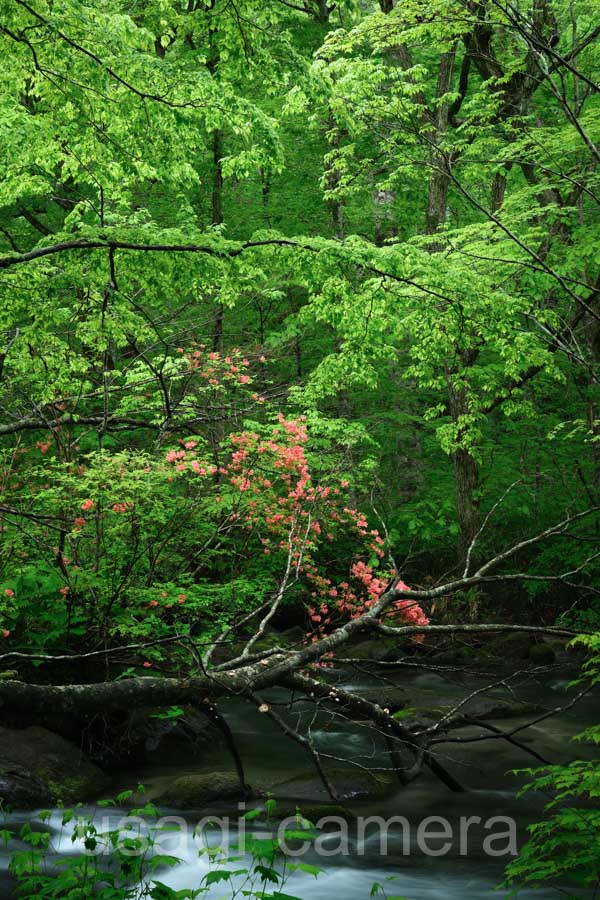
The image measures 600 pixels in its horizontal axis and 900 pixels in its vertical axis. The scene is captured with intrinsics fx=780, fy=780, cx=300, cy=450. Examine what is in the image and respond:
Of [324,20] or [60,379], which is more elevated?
[324,20]

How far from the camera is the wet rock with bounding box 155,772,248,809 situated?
7.19 m

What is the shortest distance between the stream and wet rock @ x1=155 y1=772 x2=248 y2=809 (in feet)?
0.34

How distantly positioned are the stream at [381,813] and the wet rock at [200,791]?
103 millimetres

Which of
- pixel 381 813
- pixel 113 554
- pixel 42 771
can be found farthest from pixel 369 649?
pixel 42 771

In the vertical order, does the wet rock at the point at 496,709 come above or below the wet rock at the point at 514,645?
below

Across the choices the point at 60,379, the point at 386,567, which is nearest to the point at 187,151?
the point at 60,379

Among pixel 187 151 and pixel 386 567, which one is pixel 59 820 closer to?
pixel 187 151

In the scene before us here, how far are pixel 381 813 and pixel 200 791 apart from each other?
5.58 ft

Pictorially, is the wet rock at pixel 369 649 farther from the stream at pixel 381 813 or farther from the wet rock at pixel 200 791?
the wet rock at pixel 200 791

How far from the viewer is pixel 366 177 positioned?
16.1 metres

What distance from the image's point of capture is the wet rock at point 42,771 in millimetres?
6965

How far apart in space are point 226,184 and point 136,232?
11.9m

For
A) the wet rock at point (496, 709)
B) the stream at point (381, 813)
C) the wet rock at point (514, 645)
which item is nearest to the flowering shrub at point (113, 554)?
the stream at point (381, 813)

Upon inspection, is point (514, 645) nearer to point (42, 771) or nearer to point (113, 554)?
point (113, 554)
